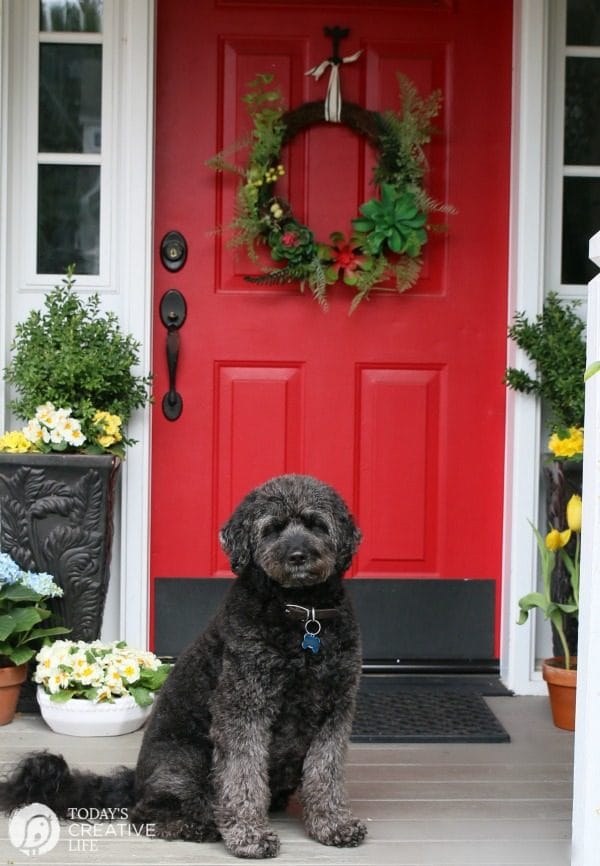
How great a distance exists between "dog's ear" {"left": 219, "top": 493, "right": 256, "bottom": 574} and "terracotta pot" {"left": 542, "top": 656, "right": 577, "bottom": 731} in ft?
5.17

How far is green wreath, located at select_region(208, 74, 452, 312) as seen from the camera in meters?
4.63

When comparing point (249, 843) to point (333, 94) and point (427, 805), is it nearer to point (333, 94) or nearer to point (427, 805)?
point (427, 805)

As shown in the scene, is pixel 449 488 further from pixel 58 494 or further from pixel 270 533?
pixel 270 533

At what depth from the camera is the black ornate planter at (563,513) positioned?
441cm

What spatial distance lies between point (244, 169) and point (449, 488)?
4.66ft

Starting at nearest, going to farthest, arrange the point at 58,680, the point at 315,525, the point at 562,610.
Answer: the point at 315,525, the point at 58,680, the point at 562,610

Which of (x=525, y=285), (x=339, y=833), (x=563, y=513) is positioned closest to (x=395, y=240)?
(x=525, y=285)

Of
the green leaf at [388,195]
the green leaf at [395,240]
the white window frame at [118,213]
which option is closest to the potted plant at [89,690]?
the white window frame at [118,213]

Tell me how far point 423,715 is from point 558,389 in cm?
122

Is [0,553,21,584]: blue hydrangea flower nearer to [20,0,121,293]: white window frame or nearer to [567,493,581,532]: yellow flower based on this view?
[20,0,121,293]: white window frame

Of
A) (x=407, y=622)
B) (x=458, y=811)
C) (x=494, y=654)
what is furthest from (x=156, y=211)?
(x=458, y=811)

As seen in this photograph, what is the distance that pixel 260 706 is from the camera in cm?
308

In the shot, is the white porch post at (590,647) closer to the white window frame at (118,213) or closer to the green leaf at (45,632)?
the green leaf at (45,632)

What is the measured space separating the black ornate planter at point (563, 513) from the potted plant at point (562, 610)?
0.02m
